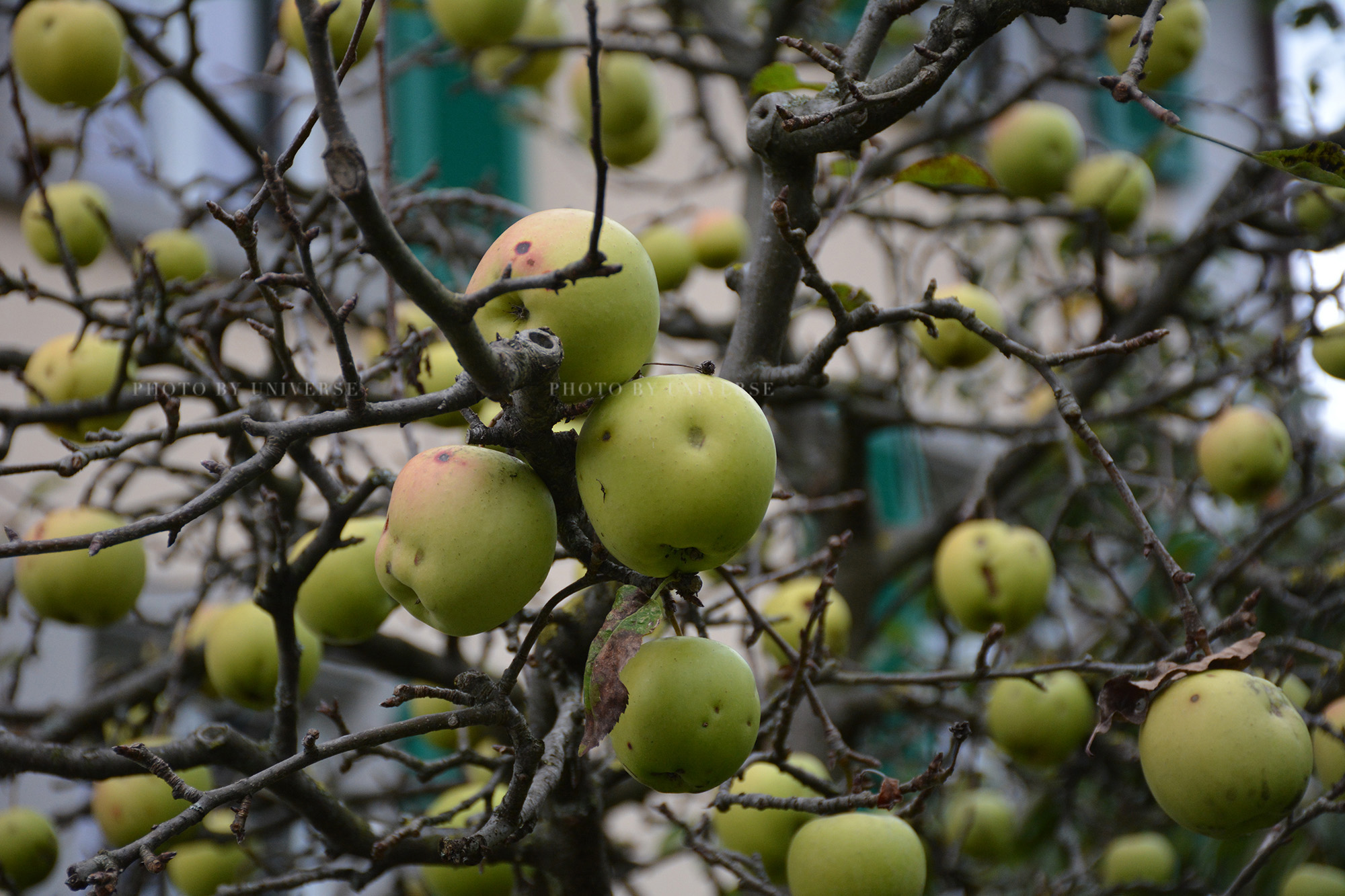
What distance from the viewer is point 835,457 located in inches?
99.7

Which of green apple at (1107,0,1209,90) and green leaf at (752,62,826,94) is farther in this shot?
green apple at (1107,0,1209,90)

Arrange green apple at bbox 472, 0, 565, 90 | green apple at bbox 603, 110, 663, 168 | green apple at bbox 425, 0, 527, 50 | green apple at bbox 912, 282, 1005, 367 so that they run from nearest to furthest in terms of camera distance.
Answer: green apple at bbox 912, 282, 1005, 367 → green apple at bbox 425, 0, 527, 50 → green apple at bbox 603, 110, 663, 168 → green apple at bbox 472, 0, 565, 90

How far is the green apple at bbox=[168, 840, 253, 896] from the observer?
6.06 ft

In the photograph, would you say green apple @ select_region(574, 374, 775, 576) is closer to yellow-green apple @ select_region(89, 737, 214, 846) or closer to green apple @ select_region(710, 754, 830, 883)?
green apple @ select_region(710, 754, 830, 883)

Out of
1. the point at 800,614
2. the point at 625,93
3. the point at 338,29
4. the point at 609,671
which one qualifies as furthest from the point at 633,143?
the point at 609,671

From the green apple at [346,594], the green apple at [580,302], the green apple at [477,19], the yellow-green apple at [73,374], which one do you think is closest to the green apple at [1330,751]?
the green apple at [580,302]

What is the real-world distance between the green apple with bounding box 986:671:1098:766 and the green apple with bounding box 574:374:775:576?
3.58 feet

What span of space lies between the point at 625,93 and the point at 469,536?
6.69 ft

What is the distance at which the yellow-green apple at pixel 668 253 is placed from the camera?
2.42 m

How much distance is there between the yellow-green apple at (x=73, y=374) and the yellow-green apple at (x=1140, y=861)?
214 cm

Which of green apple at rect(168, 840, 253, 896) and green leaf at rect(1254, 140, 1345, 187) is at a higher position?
green leaf at rect(1254, 140, 1345, 187)

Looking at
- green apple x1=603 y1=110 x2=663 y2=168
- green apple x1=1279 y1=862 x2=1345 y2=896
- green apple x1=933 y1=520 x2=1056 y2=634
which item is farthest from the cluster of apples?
green apple x1=1279 y1=862 x2=1345 y2=896

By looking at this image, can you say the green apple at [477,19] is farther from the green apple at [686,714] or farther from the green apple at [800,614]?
the green apple at [686,714]

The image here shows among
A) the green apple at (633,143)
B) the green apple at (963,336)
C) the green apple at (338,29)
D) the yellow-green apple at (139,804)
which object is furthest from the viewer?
the green apple at (633,143)
